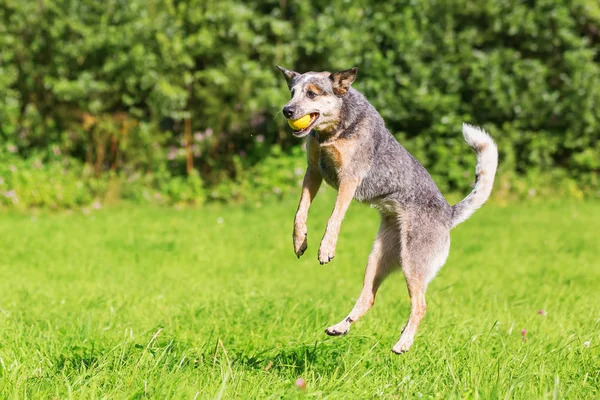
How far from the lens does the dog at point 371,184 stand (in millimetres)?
3439

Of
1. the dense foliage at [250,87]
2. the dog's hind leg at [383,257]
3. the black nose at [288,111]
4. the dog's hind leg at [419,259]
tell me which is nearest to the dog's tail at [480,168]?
the dog's hind leg at [419,259]

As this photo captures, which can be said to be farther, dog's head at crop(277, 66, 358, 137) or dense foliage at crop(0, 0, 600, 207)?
dense foliage at crop(0, 0, 600, 207)

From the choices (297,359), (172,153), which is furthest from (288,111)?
(172,153)

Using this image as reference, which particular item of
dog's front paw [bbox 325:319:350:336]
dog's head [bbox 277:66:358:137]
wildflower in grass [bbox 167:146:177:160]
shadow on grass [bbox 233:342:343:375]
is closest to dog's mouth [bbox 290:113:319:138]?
dog's head [bbox 277:66:358:137]

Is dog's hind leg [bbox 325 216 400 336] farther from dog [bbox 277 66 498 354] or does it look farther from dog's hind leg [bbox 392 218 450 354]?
dog's hind leg [bbox 392 218 450 354]

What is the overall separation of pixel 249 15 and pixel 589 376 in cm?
854

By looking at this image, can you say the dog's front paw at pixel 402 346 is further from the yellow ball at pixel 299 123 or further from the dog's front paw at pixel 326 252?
the yellow ball at pixel 299 123

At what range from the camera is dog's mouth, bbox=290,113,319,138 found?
3.25m

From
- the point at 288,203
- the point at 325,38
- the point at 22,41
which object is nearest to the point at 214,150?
the point at 288,203

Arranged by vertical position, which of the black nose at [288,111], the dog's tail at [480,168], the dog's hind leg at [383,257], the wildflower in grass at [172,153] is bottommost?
the wildflower in grass at [172,153]

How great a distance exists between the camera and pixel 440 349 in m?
4.09

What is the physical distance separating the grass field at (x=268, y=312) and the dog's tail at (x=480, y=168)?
0.78 m

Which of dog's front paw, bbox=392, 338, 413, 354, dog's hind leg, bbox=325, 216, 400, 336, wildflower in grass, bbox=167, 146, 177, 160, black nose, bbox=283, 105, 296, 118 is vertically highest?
black nose, bbox=283, 105, 296, 118

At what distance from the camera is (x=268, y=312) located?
514 centimetres
